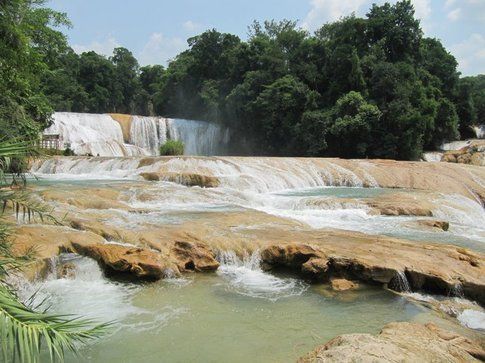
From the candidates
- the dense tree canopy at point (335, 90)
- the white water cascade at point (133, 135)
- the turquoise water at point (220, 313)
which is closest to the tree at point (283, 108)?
the dense tree canopy at point (335, 90)

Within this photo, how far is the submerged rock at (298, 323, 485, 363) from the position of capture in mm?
3613

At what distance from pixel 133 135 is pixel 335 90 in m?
14.6

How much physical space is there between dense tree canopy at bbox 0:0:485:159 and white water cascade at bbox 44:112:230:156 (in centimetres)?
166

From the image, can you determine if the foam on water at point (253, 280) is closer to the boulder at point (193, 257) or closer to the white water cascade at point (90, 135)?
the boulder at point (193, 257)

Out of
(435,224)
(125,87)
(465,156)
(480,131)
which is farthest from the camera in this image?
(125,87)

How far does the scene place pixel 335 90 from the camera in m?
31.2

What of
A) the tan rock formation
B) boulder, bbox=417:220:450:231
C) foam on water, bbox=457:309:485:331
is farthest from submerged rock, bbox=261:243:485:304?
the tan rock formation

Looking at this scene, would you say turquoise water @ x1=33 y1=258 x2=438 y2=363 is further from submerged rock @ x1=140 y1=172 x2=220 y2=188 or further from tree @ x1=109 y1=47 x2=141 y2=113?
tree @ x1=109 y1=47 x2=141 y2=113

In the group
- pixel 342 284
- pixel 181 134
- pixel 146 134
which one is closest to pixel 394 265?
pixel 342 284

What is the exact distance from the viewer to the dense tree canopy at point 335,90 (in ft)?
93.1

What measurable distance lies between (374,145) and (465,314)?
2347 centimetres

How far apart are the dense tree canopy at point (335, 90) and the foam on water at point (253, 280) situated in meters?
18.0

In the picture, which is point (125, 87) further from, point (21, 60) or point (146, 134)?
point (21, 60)

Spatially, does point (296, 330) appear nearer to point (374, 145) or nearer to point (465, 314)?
point (465, 314)
